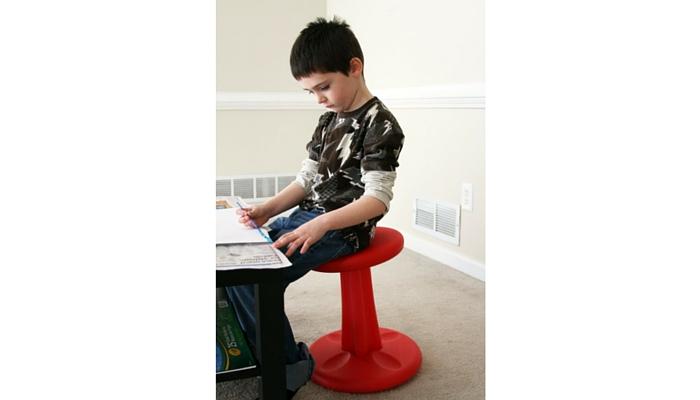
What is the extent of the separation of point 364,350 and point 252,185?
1.92 m

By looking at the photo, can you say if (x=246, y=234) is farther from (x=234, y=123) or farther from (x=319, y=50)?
(x=234, y=123)

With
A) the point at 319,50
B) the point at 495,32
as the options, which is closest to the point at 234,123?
the point at 319,50

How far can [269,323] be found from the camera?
41.4 inches

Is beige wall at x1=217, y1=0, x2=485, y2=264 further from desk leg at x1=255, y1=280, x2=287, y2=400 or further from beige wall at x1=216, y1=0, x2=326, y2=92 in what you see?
desk leg at x1=255, y1=280, x2=287, y2=400

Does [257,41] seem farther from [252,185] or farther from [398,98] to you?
[398,98]

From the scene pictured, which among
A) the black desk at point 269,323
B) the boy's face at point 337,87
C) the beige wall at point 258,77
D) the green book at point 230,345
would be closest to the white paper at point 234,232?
the black desk at point 269,323

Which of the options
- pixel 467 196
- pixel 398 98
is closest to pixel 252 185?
pixel 398 98

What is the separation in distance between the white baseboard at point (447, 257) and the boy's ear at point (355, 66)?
3.44 ft

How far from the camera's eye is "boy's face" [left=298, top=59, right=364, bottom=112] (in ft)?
4.75

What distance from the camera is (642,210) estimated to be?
38 cm

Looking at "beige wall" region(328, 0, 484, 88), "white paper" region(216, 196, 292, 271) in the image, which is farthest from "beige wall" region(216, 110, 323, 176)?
"white paper" region(216, 196, 292, 271)

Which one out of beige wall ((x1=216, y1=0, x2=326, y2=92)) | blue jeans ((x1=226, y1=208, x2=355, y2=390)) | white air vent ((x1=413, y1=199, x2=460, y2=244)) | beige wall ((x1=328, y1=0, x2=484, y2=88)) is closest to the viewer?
blue jeans ((x1=226, y1=208, x2=355, y2=390))

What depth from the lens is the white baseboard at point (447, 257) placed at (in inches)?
89.4
